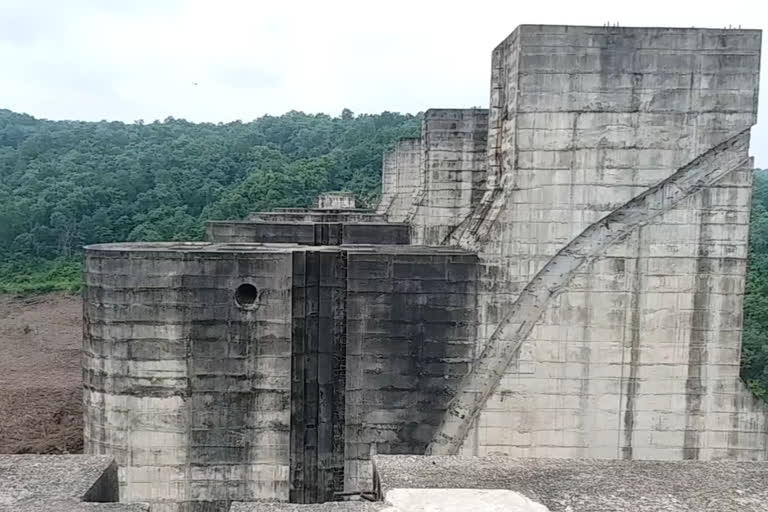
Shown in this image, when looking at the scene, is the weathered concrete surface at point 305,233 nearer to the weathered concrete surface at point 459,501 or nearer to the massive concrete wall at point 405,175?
the massive concrete wall at point 405,175

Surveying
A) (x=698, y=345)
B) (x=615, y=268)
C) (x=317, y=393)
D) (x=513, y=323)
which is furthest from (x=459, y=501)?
(x=698, y=345)

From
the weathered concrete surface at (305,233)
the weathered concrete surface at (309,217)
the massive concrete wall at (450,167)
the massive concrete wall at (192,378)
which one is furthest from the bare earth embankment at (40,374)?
the massive concrete wall at (450,167)

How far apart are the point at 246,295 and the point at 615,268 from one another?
5231 mm

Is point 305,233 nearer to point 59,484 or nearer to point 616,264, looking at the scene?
point 616,264

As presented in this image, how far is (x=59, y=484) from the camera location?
4430mm

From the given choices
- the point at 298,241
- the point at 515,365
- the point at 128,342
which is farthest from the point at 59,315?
the point at 515,365

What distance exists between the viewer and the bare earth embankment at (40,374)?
17641mm

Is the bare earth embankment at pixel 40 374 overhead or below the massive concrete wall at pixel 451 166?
below

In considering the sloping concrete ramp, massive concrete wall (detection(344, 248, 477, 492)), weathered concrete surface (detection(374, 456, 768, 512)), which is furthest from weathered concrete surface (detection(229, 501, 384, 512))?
the sloping concrete ramp

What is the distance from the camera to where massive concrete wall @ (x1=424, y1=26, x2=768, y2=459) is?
10.5 meters

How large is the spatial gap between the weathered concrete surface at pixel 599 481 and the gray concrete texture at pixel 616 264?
18.7ft

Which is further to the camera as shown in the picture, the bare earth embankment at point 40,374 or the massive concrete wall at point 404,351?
the bare earth embankment at point 40,374

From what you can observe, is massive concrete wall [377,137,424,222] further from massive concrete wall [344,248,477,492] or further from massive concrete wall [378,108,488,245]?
massive concrete wall [344,248,477,492]

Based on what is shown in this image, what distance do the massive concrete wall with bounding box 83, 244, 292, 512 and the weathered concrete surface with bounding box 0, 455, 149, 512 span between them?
5.72 meters
